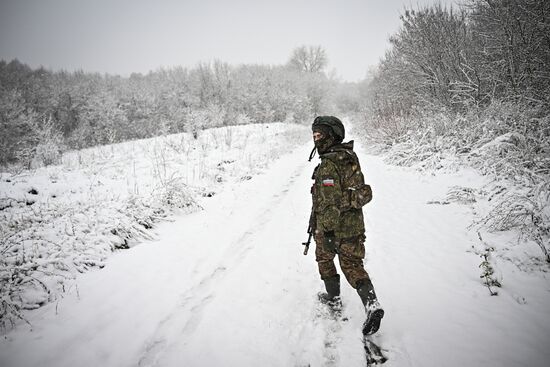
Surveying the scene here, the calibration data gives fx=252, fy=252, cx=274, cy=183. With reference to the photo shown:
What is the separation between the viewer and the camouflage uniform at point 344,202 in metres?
2.38

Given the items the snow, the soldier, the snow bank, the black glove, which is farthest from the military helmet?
the snow bank

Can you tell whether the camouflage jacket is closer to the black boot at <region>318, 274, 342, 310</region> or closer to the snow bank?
the black boot at <region>318, 274, 342, 310</region>

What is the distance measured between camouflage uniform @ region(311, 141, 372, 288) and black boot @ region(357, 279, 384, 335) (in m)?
0.06

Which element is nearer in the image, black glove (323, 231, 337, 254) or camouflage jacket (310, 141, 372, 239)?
camouflage jacket (310, 141, 372, 239)

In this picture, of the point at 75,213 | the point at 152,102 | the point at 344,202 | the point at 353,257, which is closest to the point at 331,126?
the point at 344,202

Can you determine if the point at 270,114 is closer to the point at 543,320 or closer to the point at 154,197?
the point at 154,197

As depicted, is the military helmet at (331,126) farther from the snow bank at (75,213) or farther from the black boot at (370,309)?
the snow bank at (75,213)

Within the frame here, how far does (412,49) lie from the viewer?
10484mm

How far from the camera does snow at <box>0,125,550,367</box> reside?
2295 millimetres

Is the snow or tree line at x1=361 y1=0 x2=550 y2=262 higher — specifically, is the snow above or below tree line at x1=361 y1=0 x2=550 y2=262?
below

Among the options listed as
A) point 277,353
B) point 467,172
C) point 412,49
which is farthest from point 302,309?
point 412,49

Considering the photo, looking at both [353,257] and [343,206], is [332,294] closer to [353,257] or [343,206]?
[353,257]

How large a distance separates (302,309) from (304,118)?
4027 cm

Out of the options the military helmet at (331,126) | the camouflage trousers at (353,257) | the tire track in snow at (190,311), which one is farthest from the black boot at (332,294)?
the military helmet at (331,126)
